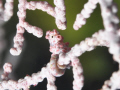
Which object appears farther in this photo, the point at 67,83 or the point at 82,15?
the point at 67,83

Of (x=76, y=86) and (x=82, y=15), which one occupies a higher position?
(x=82, y=15)

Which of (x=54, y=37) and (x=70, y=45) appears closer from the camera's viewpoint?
(x=54, y=37)

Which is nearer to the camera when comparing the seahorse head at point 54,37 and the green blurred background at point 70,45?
the seahorse head at point 54,37

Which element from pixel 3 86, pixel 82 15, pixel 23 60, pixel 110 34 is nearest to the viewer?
pixel 110 34

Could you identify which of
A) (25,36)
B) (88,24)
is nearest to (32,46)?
(25,36)

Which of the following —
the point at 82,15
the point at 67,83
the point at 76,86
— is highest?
the point at 82,15

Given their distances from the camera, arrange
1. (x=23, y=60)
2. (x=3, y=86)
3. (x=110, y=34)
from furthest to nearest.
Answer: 1. (x=23, y=60)
2. (x=3, y=86)
3. (x=110, y=34)

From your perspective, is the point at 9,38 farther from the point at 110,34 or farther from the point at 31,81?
the point at 110,34

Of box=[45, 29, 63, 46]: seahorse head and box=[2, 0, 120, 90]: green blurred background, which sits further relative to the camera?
box=[2, 0, 120, 90]: green blurred background
